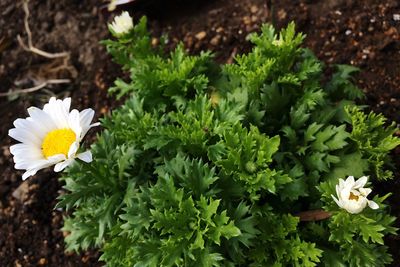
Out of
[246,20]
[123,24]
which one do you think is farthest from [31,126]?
[246,20]

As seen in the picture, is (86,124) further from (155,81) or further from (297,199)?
(297,199)

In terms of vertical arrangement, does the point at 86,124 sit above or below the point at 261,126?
above

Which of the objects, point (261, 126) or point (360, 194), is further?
point (261, 126)

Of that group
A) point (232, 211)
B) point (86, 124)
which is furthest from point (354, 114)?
point (86, 124)

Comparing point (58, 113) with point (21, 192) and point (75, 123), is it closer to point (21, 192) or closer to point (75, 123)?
point (75, 123)

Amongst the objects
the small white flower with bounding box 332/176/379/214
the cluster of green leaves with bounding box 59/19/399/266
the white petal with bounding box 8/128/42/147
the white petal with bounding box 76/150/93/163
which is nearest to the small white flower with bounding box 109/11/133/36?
the cluster of green leaves with bounding box 59/19/399/266

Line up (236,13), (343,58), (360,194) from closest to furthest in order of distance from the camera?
(360,194)
(343,58)
(236,13)

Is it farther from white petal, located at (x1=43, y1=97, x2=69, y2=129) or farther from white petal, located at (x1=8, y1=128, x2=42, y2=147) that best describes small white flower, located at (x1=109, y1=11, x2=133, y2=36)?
white petal, located at (x1=8, y1=128, x2=42, y2=147)

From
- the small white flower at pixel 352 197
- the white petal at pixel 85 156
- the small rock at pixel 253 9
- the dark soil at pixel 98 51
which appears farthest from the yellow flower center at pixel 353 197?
the small rock at pixel 253 9
